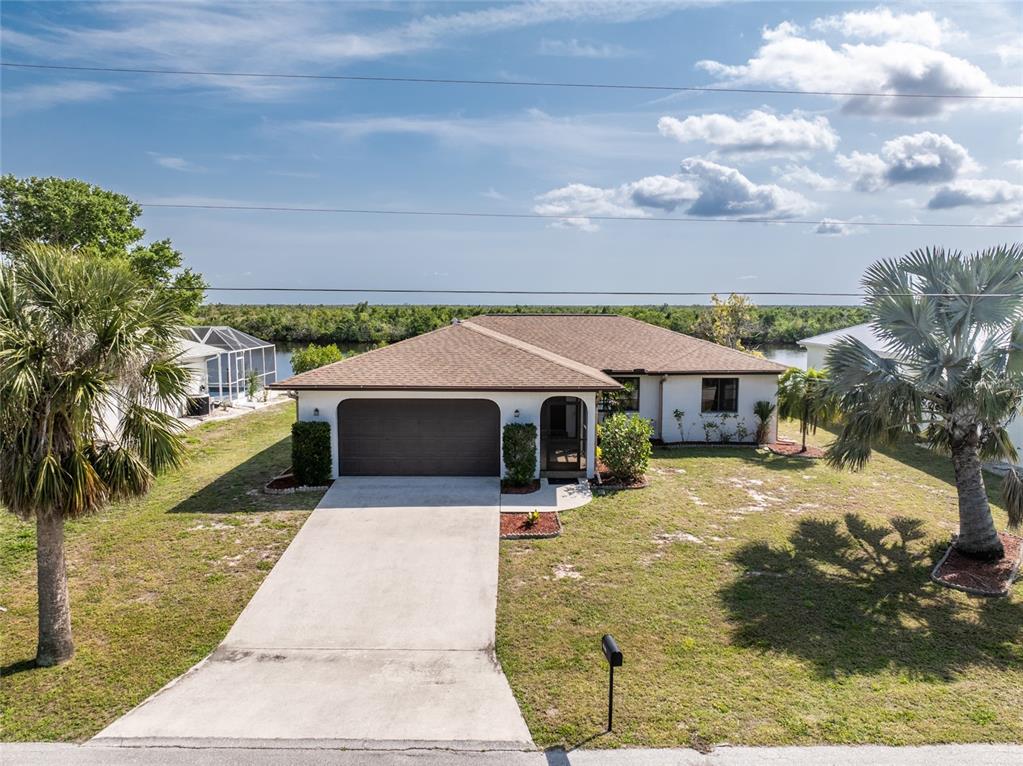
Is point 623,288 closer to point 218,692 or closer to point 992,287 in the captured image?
point 992,287

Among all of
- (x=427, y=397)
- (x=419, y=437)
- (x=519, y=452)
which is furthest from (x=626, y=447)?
(x=419, y=437)

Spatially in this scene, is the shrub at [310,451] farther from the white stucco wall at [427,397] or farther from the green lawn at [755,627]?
the green lawn at [755,627]

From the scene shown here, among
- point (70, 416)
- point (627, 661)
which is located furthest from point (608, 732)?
point (70, 416)

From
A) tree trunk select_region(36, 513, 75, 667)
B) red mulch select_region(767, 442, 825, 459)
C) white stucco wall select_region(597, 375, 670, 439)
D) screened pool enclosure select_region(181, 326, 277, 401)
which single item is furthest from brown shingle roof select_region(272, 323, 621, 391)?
screened pool enclosure select_region(181, 326, 277, 401)

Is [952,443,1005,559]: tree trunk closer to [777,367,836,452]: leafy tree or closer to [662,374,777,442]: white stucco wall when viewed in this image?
[777,367,836,452]: leafy tree

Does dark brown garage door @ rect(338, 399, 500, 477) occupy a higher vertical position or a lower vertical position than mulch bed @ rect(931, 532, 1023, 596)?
higher

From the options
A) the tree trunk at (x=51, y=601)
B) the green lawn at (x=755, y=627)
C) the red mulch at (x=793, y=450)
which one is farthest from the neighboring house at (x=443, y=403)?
the tree trunk at (x=51, y=601)

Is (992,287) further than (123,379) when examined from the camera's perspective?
Yes
